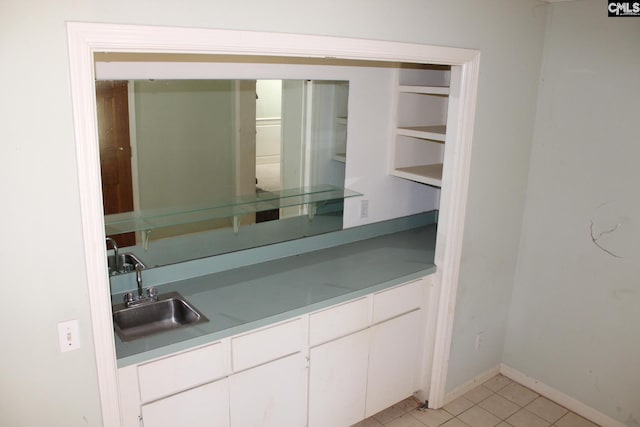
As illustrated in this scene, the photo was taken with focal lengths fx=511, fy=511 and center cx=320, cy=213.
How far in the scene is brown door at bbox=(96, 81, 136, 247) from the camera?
2.41 m

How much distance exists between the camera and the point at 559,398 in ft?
10.9

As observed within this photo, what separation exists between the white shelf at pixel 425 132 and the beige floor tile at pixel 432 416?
169 centimetres

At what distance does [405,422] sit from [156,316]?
1.64 metres

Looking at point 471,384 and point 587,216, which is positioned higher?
point 587,216

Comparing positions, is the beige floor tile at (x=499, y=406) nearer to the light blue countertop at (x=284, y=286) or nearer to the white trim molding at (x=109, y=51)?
the light blue countertop at (x=284, y=286)

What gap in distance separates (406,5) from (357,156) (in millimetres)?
1132

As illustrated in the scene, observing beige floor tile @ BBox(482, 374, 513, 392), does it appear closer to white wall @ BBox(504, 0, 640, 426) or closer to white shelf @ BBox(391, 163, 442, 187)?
white wall @ BBox(504, 0, 640, 426)

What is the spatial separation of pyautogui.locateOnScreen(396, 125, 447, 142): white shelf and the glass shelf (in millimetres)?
528

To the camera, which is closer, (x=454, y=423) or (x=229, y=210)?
(x=229, y=210)

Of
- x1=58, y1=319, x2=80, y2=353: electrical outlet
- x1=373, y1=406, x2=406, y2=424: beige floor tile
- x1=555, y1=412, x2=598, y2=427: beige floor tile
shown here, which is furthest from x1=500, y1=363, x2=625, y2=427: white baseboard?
x1=58, y1=319, x2=80, y2=353: electrical outlet

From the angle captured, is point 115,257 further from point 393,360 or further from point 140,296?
point 393,360

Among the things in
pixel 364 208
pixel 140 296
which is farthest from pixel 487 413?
pixel 140 296

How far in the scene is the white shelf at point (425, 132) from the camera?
10.3ft

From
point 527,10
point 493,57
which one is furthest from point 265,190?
point 527,10
